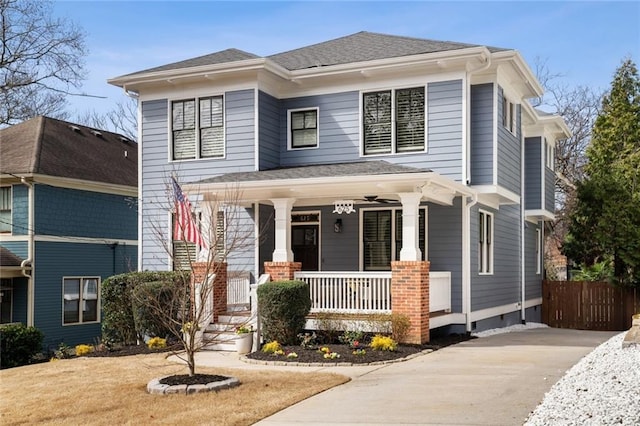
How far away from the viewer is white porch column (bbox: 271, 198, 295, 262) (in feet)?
49.8

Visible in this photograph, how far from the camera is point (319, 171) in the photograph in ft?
52.3

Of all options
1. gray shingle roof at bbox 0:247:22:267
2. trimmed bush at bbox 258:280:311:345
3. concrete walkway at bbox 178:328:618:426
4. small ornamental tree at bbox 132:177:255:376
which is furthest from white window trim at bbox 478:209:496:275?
gray shingle roof at bbox 0:247:22:267

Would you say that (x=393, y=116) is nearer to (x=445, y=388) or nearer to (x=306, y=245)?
(x=306, y=245)

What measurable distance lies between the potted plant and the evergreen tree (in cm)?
1152

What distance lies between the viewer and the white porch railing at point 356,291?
47.9 feet

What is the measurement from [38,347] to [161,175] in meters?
5.52

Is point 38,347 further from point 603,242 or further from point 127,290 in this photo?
point 603,242

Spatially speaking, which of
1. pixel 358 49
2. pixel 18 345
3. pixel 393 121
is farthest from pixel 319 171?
pixel 18 345

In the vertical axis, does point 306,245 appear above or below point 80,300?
above

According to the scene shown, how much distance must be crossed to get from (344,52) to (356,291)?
664 centimetres

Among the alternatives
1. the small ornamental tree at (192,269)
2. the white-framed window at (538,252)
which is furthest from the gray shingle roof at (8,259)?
the white-framed window at (538,252)

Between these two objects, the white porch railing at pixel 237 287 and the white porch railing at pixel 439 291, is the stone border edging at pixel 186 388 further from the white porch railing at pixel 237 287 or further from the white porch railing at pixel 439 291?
the white porch railing at pixel 237 287

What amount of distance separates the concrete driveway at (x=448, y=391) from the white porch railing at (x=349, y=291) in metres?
1.76

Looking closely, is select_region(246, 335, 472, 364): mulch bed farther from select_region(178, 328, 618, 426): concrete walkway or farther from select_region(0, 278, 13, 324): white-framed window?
select_region(0, 278, 13, 324): white-framed window
